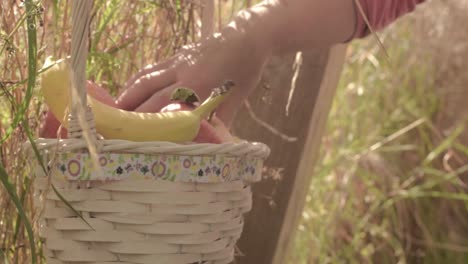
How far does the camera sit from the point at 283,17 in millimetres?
1025

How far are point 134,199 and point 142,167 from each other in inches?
1.3

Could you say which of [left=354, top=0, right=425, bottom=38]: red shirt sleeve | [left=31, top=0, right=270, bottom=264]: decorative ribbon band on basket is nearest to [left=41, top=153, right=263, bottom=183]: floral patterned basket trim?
[left=31, top=0, right=270, bottom=264]: decorative ribbon band on basket

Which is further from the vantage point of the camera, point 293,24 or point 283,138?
point 283,138

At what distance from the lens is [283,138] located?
1.31m

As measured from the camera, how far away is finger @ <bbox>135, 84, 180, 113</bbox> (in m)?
0.93

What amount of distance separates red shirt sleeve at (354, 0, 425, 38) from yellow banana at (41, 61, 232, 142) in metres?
0.37

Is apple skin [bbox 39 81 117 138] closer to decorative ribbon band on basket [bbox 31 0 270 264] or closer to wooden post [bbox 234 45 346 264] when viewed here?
decorative ribbon band on basket [bbox 31 0 270 264]

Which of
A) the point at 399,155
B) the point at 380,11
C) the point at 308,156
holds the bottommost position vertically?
the point at 399,155

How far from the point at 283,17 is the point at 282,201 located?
0.35 metres

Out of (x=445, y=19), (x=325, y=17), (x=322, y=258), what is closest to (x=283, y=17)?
(x=325, y=17)

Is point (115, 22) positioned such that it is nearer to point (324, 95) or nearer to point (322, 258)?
point (324, 95)

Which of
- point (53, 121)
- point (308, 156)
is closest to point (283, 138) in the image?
point (308, 156)

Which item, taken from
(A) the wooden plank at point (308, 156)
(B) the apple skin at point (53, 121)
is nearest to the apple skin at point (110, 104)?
(B) the apple skin at point (53, 121)

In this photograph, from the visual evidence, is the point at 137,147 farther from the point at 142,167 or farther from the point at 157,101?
the point at 157,101
